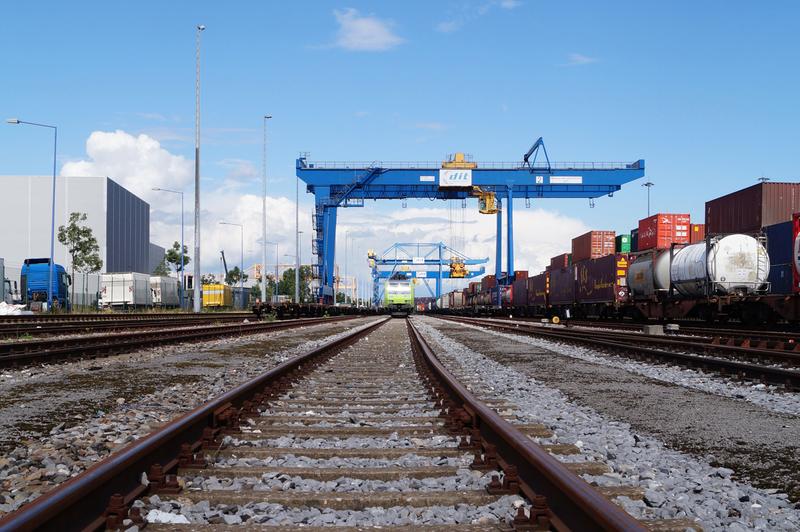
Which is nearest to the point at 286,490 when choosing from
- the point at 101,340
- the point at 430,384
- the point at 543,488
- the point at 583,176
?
the point at 543,488

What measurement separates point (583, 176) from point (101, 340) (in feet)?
113

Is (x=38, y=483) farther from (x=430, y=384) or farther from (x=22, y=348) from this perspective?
(x=22, y=348)

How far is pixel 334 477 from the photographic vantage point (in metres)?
4.07

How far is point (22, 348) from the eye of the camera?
1230 cm

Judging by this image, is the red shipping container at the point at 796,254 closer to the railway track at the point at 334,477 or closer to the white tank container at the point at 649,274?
the white tank container at the point at 649,274

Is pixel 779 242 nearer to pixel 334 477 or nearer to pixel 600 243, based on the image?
pixel 600 243

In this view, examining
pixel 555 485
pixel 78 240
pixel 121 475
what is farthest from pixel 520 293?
pixel 121 475

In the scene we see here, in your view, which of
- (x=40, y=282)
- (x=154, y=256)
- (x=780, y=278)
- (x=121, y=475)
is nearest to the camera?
(x=121, y=475)

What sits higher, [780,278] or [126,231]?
[126,231]

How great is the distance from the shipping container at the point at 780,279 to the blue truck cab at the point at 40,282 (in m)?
37.1

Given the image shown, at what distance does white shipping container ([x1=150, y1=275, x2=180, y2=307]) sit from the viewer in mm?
60406

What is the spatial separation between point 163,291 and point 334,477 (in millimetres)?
60928

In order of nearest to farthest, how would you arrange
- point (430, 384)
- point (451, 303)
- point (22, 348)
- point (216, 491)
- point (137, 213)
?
point (216, 491) → point (430, 384) → point (22, 348) → point (451, 303) → point (137, 213)

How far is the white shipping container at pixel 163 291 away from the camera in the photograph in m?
60.4
